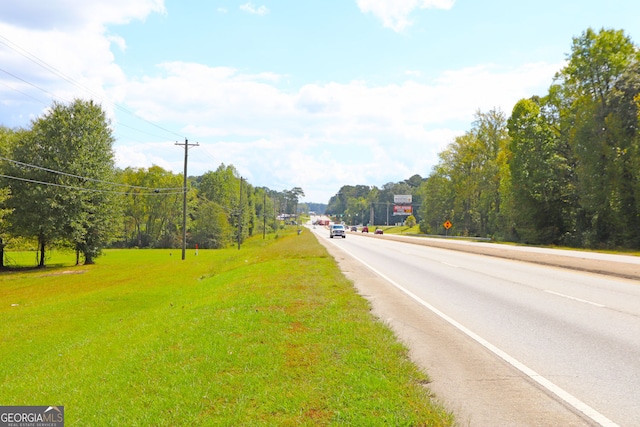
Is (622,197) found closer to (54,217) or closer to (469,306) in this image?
(469,306)

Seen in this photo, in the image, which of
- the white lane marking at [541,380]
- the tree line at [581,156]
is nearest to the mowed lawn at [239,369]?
the white lane marking at [541,380]

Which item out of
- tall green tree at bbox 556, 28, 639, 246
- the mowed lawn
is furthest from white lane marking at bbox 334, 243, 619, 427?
tall green tree at bbox 556, 28, 639, 246

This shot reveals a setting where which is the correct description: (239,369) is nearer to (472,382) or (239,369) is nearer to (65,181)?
(472,382)

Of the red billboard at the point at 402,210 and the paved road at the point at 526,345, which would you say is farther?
the red billboard at the point at 402,210

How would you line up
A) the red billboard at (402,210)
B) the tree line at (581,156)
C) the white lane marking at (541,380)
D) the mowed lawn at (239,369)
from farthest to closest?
the red billboard at (402,210)
the tree line at (581,156)
the mowed lawn at (239,369)
the white lane marking at (541,380)

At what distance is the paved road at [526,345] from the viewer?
487 cm

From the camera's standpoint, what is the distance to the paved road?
16.0 feet

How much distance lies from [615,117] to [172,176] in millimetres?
86083

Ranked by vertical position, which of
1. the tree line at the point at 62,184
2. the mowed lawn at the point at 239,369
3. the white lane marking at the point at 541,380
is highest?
the tree line at the point at 62,184

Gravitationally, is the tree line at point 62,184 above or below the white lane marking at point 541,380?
above

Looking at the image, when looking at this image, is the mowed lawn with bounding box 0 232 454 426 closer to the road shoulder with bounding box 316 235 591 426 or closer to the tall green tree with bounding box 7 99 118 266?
the road shoulder with bounding box 316 235 591 426

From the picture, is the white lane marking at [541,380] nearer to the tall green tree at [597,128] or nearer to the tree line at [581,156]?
the tree line at [581,156]

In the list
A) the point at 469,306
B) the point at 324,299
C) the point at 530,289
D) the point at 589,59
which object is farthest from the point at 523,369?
the point at 589,59

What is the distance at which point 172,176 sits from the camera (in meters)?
101
